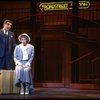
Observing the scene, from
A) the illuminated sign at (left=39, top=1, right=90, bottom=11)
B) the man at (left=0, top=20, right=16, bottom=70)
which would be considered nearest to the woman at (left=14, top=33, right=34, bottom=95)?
the man at (left=0, top=20, right=16, bottom=70)

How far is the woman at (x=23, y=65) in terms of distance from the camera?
27.9 ft

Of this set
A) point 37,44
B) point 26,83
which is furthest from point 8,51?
point 37,44

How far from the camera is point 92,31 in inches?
462

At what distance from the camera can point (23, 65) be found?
8.54 meters

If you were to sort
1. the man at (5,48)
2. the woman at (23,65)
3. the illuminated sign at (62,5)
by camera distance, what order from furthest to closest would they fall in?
the illuminated sign at (62,5) → the man at (5,48) → the woman at (23,65)

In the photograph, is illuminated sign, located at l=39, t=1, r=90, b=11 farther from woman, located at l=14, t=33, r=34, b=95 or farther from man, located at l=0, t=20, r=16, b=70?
woman, located at l=14, t=33, r=34, b=95

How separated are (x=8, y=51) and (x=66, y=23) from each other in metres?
3.35

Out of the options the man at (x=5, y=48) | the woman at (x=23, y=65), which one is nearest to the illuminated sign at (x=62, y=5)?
the man at (x=5, y=48)

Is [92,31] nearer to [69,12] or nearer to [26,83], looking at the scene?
[69,12]

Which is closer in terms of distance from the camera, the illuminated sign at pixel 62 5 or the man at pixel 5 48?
the man at pixel 5 48

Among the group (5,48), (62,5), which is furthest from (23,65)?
(62,5)

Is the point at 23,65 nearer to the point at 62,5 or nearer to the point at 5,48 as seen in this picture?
the point at 5,48

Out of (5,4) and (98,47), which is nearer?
(98,47)

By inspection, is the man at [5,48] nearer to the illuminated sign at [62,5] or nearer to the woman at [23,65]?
the woman at [23,65]
